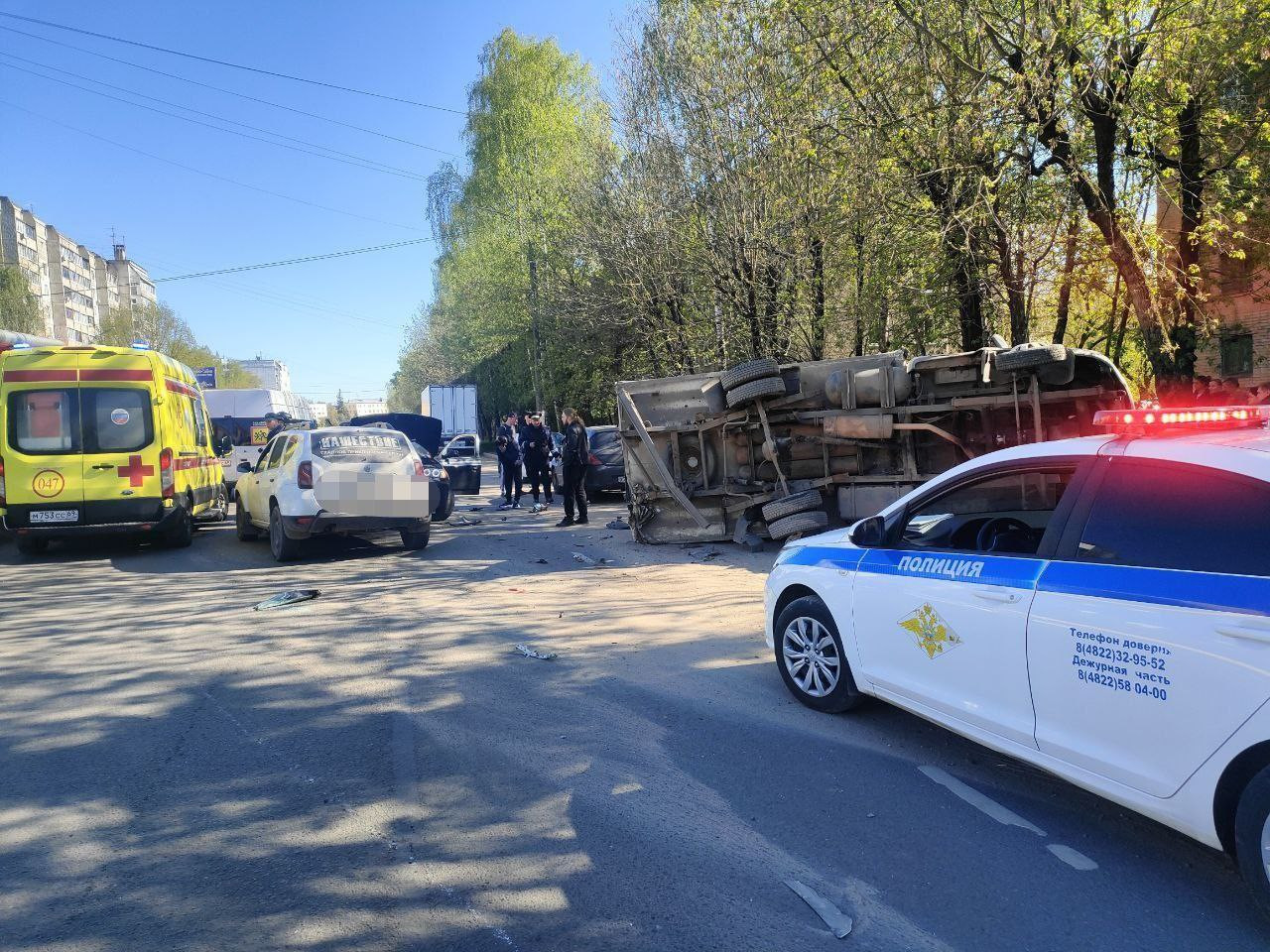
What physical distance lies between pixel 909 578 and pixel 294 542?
339 inches

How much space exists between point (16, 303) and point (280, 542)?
5062cm

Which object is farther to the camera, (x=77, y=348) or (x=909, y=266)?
(x=909, y=266)

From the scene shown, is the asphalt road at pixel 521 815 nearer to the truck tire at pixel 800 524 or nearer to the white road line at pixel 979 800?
Answer: the white road line at pixel 979 800

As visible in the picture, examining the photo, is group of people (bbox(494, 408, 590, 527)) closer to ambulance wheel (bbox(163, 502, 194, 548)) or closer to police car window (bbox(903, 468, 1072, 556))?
ambulance wheel (bbox(163, 502, 194, 548))

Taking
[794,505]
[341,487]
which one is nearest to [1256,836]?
[794,505]

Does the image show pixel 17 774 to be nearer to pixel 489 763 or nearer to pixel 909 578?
pixel 489 763

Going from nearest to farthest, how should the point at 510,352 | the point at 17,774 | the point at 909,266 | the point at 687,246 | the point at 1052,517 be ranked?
1. the point at 1052,517
2. the point at 17,774
3. the point at 909,266
4. the point at 687,246
5. the point at 510,352

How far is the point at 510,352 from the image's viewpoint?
45.7 metres

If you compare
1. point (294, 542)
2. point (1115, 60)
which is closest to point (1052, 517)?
point (1115, 60)

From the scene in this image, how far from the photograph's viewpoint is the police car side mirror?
4371 mm

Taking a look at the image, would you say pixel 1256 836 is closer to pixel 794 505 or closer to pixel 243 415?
pixel 794 505

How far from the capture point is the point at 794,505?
10.1 metres

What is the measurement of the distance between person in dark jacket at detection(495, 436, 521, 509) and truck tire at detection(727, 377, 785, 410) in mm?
7839

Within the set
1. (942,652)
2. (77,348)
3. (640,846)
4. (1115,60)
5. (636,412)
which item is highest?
(1115,60)
